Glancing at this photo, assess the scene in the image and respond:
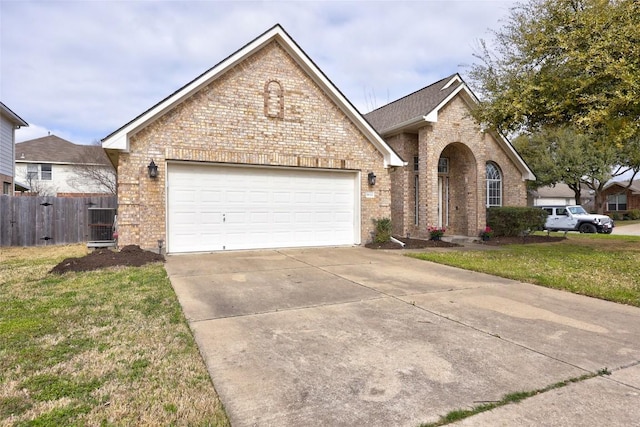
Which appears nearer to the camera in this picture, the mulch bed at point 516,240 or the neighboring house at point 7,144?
the mulch bed at point 516,240

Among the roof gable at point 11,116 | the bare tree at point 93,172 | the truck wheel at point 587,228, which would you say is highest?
the roof gable at point 11,116

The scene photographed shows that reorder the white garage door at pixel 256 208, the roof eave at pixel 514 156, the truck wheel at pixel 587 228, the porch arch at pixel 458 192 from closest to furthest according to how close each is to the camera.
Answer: the white garage door at pixel 256 208 < the porch arch at pixel 458 192 < the roof eave at pixel 514 156 < the truck wheel at pixel 587 228

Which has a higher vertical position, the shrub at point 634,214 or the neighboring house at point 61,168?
the neighboring house at point 61,168

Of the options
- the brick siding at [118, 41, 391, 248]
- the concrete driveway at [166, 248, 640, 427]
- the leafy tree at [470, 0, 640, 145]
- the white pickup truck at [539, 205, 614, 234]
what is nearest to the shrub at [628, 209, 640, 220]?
the white pickup truck at [539, 205, 614, 234]

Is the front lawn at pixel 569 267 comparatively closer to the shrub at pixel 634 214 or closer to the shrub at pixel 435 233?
the shrub at pixel 435 233

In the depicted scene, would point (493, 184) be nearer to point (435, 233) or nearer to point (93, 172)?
point (435, 233)

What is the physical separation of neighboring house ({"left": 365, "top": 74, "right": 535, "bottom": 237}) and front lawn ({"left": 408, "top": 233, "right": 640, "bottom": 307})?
416 centimetres

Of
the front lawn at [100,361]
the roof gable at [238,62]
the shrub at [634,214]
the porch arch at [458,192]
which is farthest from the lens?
the shrub at [634,214]

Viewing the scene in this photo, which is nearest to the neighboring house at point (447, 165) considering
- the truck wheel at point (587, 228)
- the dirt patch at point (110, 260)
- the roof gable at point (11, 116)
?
the truck wheel at point (587, 228)

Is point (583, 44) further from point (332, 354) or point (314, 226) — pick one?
point (332, 354)

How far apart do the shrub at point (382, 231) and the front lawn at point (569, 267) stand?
225 centimetres

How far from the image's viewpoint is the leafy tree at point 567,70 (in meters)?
8.52

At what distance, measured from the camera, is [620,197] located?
1719 inches

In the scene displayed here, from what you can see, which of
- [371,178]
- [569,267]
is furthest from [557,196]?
[569,267]
